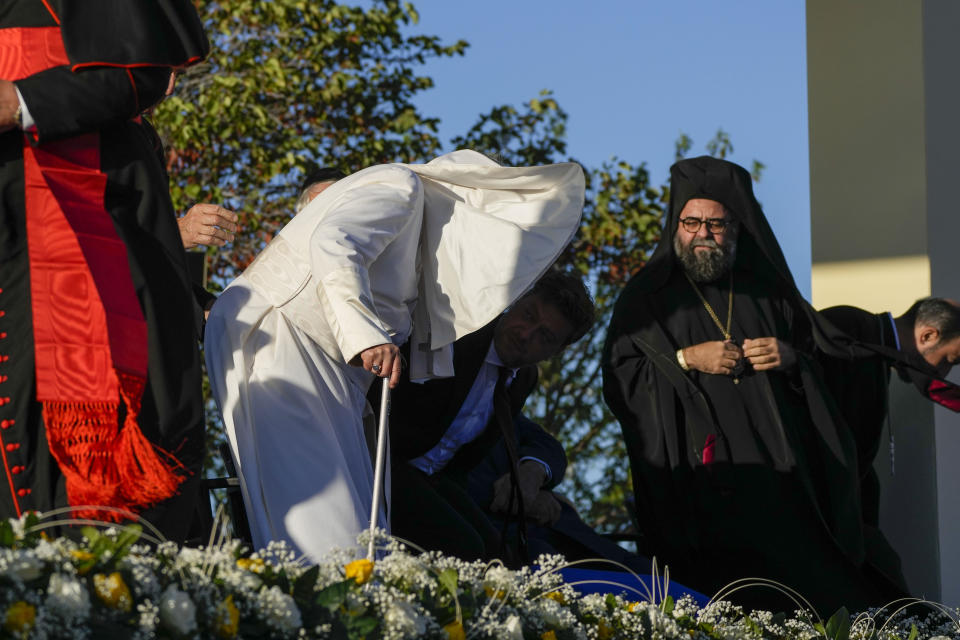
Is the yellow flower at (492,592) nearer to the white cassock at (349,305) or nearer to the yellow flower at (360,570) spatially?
the yellow flower at (360,570)

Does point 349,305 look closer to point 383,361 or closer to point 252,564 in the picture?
point 383,361

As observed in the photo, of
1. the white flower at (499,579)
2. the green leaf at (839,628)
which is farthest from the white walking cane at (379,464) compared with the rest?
the green leaf at (839,628)

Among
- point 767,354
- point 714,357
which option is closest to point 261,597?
point 714,357

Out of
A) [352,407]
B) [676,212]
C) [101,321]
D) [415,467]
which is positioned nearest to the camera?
[101,321]

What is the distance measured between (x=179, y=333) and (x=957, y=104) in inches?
200

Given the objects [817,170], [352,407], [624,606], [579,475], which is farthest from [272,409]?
[579,475]

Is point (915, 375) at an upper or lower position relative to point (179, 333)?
lower

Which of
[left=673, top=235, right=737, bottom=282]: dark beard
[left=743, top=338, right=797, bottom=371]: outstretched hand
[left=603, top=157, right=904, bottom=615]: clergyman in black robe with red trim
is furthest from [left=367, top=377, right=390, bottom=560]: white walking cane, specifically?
[left=673, top=235, right=737, bottom=282]: dark beard

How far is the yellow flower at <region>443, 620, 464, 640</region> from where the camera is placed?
253cm

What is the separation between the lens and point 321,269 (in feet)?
12.1

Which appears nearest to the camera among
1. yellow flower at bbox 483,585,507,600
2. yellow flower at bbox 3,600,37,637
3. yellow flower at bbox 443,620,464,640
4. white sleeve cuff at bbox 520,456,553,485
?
yellow flower at bbox 3,600,37,637

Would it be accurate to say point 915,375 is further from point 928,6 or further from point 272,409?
point 272,409

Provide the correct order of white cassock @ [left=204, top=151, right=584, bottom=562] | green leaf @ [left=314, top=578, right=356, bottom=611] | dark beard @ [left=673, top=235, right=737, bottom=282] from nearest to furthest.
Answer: green leaf @ [left=314, top=578, right=356, bottom=611], white cassock @ [left=204, top=151, right=584, bottom=562], dark beard @ [left=673, top=235, right=737, bottom=282]

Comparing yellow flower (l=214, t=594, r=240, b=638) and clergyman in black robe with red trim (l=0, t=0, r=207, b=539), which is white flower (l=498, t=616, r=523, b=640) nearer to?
yellow flower (l=214, t=594, r=240, b=638)
